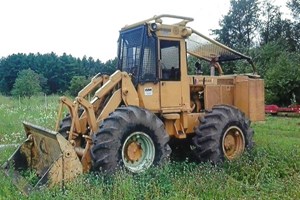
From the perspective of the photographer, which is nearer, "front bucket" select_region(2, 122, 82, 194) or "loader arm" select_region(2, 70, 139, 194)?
"front bucket" select_region(2, 122, 82, 194)

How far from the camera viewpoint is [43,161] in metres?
7.10

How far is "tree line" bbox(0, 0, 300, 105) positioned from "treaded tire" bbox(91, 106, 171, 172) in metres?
3.84

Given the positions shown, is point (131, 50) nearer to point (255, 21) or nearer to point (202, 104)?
point (202, 104)

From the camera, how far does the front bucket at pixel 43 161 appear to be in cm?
598

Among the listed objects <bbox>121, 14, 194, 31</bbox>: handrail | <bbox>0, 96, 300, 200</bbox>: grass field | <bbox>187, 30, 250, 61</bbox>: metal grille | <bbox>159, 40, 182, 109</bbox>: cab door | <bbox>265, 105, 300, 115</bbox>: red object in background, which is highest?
<bbox>121, 14, 194, 31</bbox>: handrail

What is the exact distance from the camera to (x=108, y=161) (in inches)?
251

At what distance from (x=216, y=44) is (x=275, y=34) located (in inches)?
1492

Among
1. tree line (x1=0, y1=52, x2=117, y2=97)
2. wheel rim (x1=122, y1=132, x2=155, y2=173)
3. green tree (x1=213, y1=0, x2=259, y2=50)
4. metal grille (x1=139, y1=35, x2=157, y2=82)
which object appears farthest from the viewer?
tree line (x1=0, y1=52, x2=117, y2=97)

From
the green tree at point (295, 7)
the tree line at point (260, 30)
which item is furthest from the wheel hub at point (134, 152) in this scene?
the green tree at point (295, 7)

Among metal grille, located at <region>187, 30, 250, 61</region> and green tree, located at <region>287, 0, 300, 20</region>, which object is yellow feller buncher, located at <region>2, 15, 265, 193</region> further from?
green tree, located at <region>287, 0, 300, 20</region>

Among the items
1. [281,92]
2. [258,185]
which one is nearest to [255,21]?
[281,92]

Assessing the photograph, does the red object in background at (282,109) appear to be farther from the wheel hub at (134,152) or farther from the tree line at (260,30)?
the wheel hub at (134,152)

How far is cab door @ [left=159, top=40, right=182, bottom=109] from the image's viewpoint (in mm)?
7906

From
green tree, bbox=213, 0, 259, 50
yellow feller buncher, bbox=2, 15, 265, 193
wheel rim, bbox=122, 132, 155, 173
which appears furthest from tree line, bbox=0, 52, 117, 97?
wheel rim, bbox=122, 132, 155, 173
